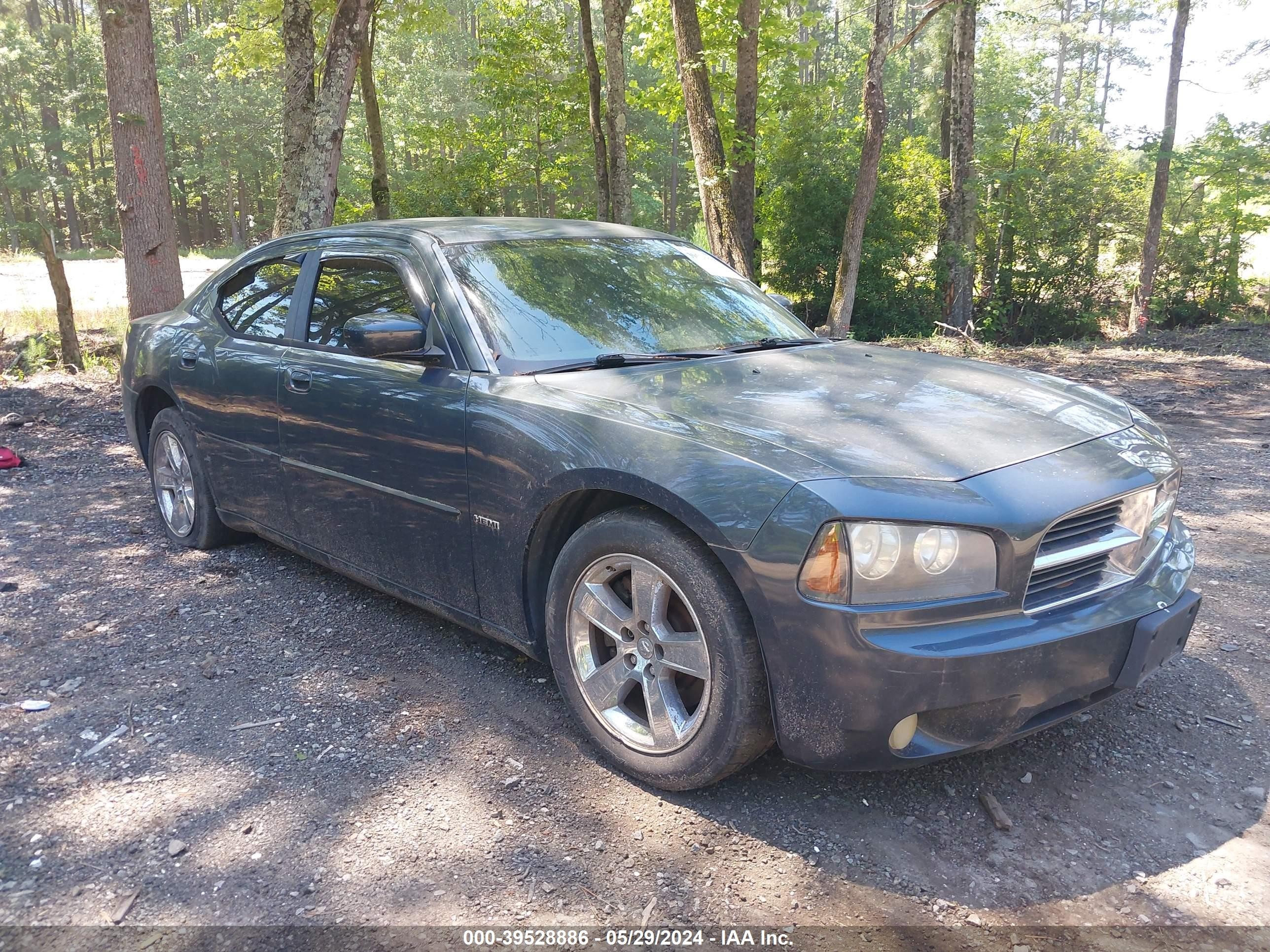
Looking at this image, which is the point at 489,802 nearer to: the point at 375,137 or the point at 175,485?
the point at 175,485

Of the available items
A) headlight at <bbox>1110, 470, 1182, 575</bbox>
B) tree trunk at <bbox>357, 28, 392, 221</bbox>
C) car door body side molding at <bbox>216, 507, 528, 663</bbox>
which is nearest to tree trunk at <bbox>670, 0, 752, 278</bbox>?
car door body side molding at <bbox>216, 507, 528, 663</bbox>

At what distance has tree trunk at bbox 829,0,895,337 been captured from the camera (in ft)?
38.9

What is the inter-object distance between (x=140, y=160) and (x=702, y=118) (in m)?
6.08

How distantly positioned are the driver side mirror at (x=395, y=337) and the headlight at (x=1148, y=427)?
244cm

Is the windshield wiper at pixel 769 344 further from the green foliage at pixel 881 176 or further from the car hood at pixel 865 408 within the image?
the green foliage at pixel 881 176

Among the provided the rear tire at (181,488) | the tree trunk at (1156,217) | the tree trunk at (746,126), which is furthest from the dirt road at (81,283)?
the tree trunk at (1156,217)

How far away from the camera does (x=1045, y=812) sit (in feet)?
8.99

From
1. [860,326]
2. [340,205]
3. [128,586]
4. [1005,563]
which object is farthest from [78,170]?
[1005,563]

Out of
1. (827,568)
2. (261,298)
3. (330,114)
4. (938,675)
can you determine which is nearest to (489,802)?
(827,568)

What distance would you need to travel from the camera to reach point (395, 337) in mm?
3252

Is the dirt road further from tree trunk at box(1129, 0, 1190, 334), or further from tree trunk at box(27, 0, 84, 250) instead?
tree trunk at box(1129, 0, 1190, 334)

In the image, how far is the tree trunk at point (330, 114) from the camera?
911 cm

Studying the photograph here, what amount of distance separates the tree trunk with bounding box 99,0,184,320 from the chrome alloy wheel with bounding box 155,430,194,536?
183 inches

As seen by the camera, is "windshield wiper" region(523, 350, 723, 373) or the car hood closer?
the car hood
